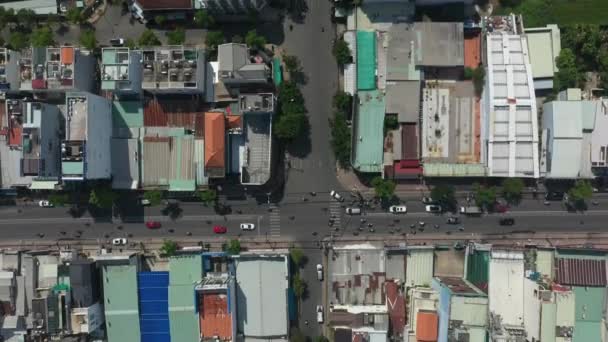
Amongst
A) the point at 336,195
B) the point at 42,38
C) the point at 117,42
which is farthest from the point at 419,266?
the point at 42,38

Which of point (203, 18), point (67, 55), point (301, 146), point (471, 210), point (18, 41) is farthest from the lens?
point (301, 146)

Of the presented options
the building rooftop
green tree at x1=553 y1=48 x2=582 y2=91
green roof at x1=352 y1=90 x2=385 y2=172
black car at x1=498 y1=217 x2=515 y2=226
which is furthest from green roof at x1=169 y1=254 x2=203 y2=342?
green tree at x1=553 y1=48 x2=582 y2=91

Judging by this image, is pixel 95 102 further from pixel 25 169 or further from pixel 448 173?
pixel 448 173

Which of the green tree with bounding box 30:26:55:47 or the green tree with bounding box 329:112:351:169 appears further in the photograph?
the green tree with bounding box 30:26:55:47

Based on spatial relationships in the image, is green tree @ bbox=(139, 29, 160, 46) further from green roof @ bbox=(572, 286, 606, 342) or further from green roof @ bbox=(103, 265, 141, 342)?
green roof @ bbox=(572, 286, 606, 342)

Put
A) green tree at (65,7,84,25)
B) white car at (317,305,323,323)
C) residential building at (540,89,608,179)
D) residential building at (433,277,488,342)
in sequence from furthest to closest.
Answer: white car at (317,305,323,323) → green tree at (65,7,84,25) → residential building at (540,89,608,179) → residential building at (433,277,488,342)

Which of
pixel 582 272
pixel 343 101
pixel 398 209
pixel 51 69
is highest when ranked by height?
pixel 51 69

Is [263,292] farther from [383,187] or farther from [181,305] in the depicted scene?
[383,187]
